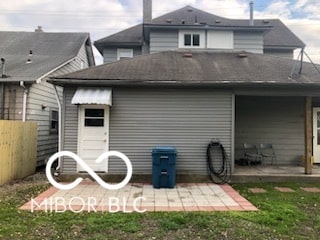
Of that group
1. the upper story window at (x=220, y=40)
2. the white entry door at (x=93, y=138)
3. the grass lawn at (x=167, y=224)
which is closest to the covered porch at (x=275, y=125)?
the upper story window at (x=220, y=40)

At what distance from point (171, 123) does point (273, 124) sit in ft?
16.3

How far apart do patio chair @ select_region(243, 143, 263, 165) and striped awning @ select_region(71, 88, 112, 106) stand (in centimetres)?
601

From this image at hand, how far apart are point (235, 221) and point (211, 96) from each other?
5.22 m

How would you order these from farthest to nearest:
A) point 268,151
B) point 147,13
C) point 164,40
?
point 147,13
point 164,40
point 268,151

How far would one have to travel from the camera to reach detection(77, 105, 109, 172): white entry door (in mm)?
10664

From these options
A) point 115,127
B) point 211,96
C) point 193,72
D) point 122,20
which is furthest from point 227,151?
point 122,20

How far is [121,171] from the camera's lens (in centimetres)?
1066

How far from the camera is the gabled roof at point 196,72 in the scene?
34.3 ft

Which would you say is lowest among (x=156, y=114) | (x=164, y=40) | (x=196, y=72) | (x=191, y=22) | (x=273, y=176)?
(x=273, y=176)

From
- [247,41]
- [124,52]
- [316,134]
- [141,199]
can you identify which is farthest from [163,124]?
[124,52]

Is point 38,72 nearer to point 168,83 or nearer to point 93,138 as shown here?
point 93,138

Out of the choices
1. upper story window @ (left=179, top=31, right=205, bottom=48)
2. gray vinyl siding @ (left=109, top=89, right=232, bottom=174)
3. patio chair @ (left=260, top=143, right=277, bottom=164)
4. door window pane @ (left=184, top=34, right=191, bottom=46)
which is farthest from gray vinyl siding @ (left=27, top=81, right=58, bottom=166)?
patio chair @ (left=260, top=143, right=277, bottom=164)

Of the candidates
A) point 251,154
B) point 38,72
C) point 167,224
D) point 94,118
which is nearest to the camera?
point 167,224

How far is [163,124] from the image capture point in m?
10.8
